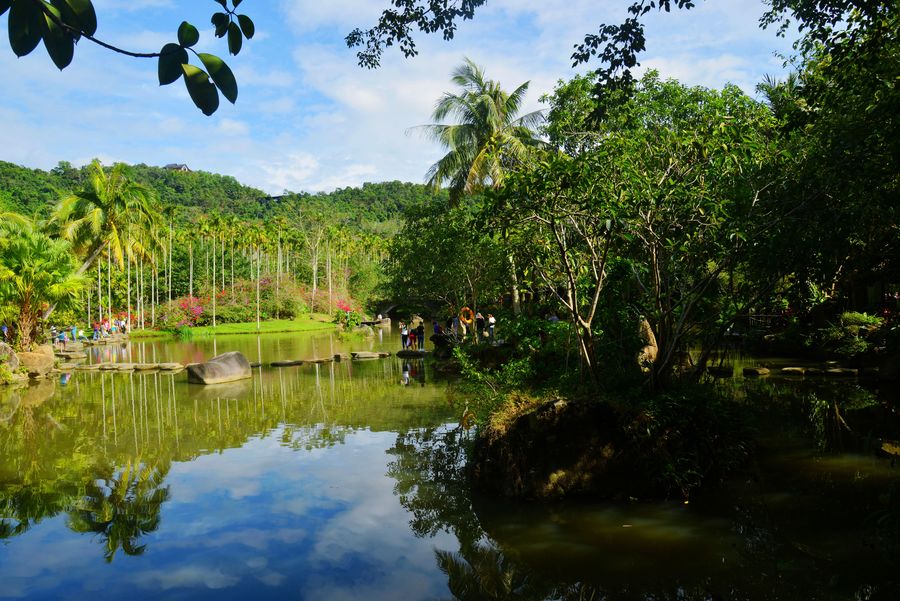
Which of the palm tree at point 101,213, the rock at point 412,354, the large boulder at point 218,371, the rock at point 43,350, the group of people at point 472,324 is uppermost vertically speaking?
the palm tree at point 101,213

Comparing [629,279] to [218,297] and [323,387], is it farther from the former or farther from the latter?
[218,297]

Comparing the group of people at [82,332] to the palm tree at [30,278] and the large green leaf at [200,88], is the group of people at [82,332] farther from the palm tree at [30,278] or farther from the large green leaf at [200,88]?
the large green leaf at [200,88]

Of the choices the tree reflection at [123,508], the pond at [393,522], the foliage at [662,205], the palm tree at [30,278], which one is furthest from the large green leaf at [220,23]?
the palm tree at [30,278]

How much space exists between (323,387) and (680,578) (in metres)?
13.3

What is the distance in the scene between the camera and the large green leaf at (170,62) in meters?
1.67

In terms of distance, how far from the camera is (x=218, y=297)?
51.2 meters

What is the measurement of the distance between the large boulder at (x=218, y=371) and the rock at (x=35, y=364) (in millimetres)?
6035

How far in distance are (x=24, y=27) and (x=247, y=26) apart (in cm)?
53

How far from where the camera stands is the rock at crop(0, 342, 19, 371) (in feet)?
64.7

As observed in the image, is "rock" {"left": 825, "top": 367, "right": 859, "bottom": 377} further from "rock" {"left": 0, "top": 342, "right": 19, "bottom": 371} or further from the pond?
"rock" {"left": 0, "top": 342, "right": 19, "bottom": 371}

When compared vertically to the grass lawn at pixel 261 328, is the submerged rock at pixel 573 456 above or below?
above

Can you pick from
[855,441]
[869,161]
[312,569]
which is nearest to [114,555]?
[312,569]

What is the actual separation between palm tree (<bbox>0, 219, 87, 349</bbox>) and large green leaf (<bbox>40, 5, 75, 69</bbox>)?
24.3 m

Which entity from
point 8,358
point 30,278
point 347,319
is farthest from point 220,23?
point 347,319
